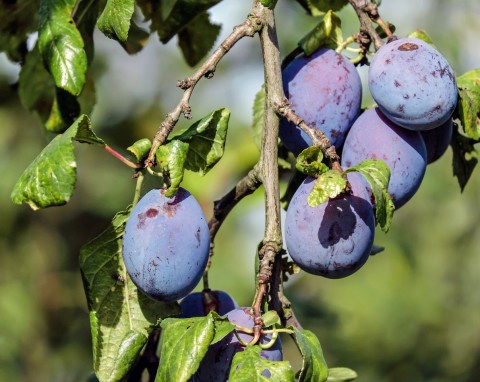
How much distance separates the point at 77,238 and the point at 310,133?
3.05 metres

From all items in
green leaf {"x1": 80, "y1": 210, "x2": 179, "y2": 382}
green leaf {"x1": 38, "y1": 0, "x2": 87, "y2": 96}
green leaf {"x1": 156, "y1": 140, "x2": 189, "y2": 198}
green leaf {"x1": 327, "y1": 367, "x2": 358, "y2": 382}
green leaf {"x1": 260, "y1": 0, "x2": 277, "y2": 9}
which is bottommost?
green leaf {"x1": 327, "y1": 367, "x2": 358, "y2": 382}

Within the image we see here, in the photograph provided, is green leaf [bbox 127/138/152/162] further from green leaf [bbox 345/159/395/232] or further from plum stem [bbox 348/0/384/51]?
plum stem [bbox 348/0/384/51]

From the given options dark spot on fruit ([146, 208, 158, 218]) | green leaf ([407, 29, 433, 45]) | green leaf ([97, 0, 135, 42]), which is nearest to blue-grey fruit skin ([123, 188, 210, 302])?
dark spot on fruit ([146, 208, 158, 218])

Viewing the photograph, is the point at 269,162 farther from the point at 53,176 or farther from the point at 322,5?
the point at 322,5

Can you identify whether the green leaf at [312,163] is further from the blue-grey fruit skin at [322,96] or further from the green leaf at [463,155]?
the green leaf at [463,155]

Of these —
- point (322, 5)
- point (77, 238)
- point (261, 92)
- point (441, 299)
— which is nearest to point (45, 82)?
point (261, 92)

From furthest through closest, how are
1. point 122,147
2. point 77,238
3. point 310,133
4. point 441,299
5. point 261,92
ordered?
1. point 441,299
2. point 77,238
3. point 122,147
4. point 261,92
5. point 310,133

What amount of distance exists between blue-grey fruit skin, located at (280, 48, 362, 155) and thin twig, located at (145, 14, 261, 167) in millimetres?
114

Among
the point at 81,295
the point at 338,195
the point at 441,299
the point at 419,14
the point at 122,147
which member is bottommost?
the point at 441,299

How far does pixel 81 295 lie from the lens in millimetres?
3764

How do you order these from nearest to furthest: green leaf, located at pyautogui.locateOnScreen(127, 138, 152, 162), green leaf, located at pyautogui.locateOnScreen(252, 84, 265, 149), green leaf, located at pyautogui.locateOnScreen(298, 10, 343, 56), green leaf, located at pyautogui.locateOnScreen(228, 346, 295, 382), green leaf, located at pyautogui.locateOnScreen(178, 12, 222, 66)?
green leaf, located at pyautogui.locateOnScreen(228, 346, 295, 382), green leaf, located at pyautogui.locateOnScreen(127, 138, 152, 162), green leaf, located at pyautogui.locateOnScreen(298, 10, 343, 56), green leaf, located at pyautogui.locateOnScreen(252, 84, 265, 149), green leaf, located at pyautogui.locateOnScreen(178, 12, 222, 66)

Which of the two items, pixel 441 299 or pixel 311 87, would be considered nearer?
pixel 311 87

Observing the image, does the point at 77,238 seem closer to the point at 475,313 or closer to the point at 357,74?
the point at 475,313

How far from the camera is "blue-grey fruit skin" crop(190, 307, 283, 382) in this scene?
1.01 metres
